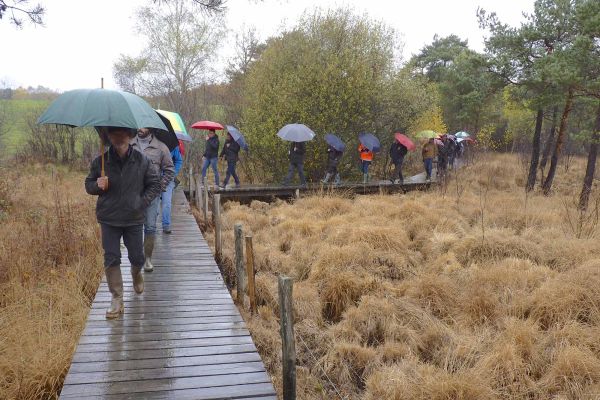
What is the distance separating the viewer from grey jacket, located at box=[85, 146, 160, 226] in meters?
3.77

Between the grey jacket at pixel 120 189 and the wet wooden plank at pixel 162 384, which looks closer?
the wet wooden plank at pixel 162 384

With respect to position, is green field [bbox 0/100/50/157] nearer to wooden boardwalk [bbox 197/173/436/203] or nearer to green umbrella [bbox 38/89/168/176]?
wooden boardwalk [bbox 197/173/436/203]

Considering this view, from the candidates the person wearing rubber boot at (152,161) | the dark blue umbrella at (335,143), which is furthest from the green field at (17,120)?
the person wearing rubber boot at (152,161)

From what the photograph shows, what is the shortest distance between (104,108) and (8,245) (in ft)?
16.3

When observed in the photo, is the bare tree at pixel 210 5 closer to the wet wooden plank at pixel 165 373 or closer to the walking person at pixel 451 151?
the wet wooden plank at pixel 165 373

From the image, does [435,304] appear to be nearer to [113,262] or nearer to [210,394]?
[210,394]

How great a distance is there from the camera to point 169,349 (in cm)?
365

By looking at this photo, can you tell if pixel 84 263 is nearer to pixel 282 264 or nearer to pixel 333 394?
pixel 282 264

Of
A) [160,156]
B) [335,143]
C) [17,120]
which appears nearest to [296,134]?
[335,143]

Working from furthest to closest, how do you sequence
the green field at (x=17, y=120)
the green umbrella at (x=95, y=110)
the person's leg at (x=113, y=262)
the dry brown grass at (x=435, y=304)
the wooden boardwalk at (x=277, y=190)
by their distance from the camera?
the green field at (x=17, y=120) → the wooden boardwalk at (x=277, y=190) → the dry brown grass at (x=435, y=304) → the person's leg at (x=113, y=262) → the green umbrella at (x=95, y=110)

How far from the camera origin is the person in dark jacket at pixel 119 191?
3736 mm

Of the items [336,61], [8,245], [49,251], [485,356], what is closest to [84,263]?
[49,251]

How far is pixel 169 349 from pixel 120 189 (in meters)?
1.40

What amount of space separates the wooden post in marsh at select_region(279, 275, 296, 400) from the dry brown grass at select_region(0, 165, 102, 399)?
6.84 ft
